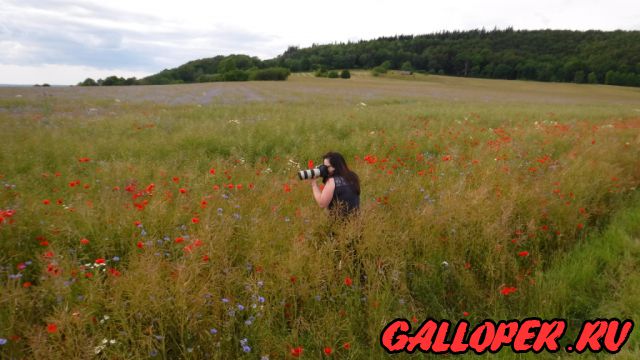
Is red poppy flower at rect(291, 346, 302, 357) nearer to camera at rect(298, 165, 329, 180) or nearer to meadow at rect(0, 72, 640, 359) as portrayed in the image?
meadow at rect(0, 72, 640, 359)

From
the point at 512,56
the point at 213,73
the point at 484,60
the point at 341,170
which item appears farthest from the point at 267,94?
the point at 484,60

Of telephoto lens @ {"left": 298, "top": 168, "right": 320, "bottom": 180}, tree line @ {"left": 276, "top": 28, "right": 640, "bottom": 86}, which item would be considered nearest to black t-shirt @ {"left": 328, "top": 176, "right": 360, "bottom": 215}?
telephoto lens @ {"left": 298, "top": 168, "right": 320, "bottom": 180}

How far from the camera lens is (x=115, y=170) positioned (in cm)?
553

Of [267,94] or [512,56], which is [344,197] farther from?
[512,56]

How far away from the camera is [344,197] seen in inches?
165

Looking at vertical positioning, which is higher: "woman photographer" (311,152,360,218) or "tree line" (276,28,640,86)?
"tree line" (276,28,640,86)

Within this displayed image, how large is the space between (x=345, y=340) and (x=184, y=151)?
220 inches

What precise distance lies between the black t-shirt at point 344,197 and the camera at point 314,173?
0.13 metres

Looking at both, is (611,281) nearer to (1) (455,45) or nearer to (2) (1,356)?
(2) (1,356)

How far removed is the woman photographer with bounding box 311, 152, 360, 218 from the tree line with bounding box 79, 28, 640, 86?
166 ft

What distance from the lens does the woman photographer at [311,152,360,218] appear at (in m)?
4.11

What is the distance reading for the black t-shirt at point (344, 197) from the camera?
4098mm

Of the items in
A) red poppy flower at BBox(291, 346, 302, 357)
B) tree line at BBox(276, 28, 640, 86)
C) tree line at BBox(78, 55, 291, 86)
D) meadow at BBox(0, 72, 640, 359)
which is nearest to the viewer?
red poppy flower at BBox(291, 346, 302, 357)

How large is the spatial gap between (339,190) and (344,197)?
0.10 meters
